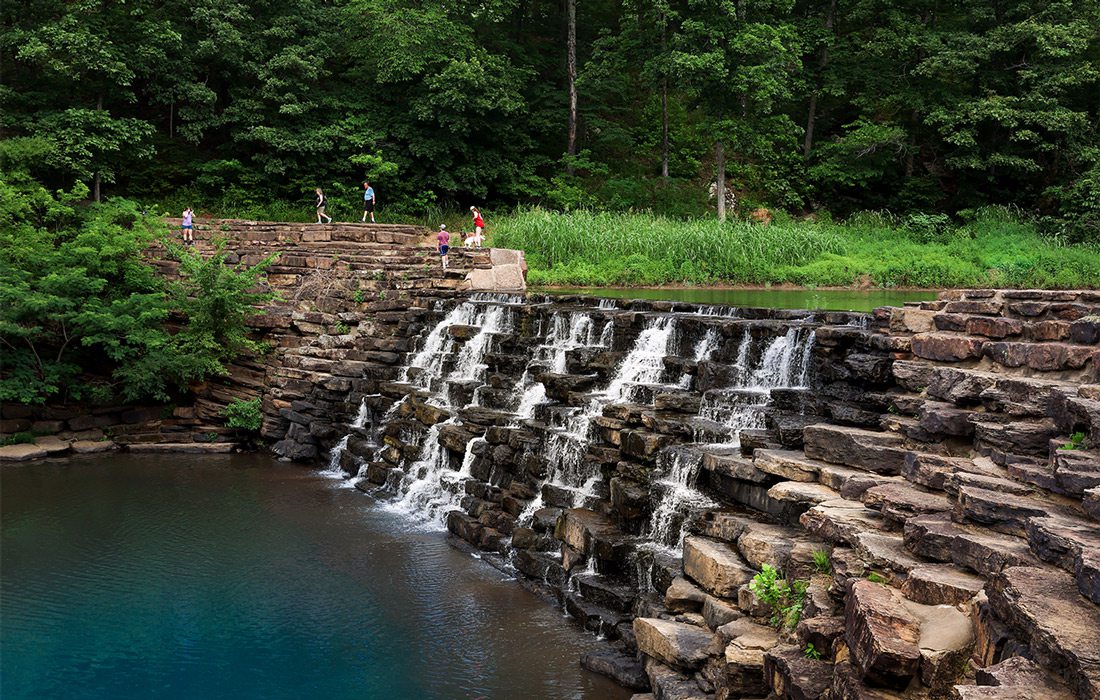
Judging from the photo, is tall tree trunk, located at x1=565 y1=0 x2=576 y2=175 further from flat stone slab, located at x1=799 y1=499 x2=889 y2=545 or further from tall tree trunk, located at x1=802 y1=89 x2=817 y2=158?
flat stone slab, located at x1=799 y1=499 x2=889 y2=545

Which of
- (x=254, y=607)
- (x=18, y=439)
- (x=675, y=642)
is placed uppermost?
(x=675, y=642)

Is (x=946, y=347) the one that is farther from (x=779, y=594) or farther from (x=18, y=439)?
(x=18, y=439)

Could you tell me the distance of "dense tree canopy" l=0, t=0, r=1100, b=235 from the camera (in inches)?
981

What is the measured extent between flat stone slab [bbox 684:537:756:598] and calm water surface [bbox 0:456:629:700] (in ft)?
4.21

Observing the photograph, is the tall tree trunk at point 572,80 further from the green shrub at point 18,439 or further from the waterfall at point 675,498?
the waterfall at point 675,498

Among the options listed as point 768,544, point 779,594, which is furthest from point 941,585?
point 768,544

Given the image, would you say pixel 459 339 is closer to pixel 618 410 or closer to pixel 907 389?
pixel 618 410

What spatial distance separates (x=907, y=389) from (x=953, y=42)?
21.9 metres

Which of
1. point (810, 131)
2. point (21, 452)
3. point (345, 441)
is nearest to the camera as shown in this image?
point (21, 452)

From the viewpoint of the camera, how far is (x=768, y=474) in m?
8.21

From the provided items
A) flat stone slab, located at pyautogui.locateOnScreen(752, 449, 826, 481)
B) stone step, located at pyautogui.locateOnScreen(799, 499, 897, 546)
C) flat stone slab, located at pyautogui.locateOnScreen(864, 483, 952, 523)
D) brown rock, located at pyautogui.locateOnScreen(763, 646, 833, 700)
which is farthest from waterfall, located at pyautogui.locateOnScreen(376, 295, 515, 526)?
brown rock, located at pyautogui.locateOnScreen(763, 646, 833, 700)

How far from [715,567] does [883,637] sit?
104 inches

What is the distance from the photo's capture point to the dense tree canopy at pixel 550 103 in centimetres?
2492

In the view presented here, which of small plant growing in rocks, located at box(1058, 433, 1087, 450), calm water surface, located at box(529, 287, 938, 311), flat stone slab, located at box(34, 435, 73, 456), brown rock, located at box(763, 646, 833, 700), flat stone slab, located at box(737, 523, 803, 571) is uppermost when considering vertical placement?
calm water surface, located at box(529, 287, 938, 311)
